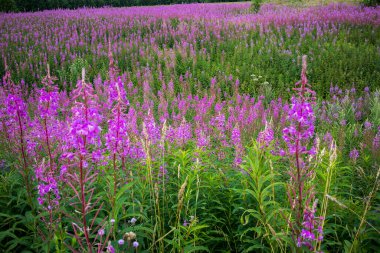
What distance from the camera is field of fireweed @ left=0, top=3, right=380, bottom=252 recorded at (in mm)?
2289

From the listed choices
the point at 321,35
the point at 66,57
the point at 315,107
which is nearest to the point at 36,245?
the point at 315,107

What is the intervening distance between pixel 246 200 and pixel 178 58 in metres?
7.38

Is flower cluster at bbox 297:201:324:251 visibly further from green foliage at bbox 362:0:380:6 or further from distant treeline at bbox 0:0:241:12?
distant treeline at bbox 0:0:241:12

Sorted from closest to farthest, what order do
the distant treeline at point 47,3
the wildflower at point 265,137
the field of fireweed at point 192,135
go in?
the field of fireweed at point 192,135
the wildflower at point 265,137
the distant treeline at point 47,3

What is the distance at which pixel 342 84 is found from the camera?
324 inches

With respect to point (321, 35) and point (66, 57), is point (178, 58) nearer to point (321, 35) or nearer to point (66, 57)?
point (66, 57)

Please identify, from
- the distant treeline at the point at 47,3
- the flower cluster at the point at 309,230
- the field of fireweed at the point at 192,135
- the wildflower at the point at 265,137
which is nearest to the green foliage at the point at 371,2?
the field of fireweed at the point at 192,135

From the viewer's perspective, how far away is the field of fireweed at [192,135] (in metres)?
2.29

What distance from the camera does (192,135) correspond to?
16.8 ft

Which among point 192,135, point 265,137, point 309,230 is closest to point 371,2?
point 192,135

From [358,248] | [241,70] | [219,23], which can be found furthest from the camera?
[219,23]

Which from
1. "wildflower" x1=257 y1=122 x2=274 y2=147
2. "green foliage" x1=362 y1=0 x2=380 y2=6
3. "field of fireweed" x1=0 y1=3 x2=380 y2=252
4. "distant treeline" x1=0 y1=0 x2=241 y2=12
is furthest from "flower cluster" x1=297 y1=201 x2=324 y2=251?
"distant treeline" x1=0 y1=0 x2=241 y2=12

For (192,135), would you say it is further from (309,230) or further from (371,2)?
(371,2)

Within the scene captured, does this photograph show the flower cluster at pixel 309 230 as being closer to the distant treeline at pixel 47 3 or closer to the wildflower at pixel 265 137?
the wildflower at pixel 265 137
